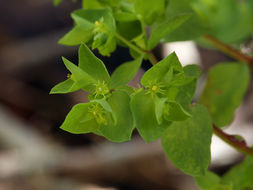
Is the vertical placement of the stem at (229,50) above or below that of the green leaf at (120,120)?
above

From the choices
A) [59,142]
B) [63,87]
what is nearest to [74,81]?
[63,87]

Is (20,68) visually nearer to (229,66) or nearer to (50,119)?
(50,119)

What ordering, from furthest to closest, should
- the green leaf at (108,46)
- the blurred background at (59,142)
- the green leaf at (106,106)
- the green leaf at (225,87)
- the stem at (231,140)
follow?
the blurred background at (59,142) < the green leaf at (225,87) < the stem at (231,140) < the green leaf at (108,46) < the green leaf at (106,106)

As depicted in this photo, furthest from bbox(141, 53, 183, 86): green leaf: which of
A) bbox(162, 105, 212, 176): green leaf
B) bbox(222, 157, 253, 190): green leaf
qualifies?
bbox(222, 157, 253, 190): green leaf

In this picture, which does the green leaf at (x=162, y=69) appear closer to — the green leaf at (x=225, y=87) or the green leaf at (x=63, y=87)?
the green leaf at (x=63, y=87)

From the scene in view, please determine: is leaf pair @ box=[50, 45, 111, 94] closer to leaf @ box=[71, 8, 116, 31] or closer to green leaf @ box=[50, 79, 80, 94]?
green leaf @ box=[50, 79, 80, 94]

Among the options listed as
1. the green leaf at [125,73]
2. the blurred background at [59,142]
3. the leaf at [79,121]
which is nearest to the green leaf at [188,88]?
the green leaf at [125,73]
